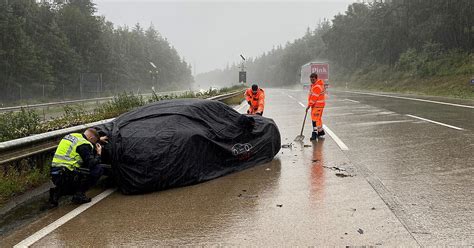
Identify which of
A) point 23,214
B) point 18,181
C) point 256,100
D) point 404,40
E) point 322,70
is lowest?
point 23,214

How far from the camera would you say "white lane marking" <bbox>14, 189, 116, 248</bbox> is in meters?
3.85

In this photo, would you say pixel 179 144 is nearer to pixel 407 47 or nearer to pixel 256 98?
pixel 256 98

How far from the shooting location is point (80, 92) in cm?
4981

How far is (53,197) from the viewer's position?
4.98 m

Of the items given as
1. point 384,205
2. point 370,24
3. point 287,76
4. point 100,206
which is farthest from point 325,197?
point 287,76

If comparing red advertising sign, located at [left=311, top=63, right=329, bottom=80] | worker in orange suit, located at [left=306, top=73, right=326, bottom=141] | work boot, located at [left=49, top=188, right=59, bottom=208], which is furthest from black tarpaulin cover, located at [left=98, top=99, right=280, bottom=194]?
red advertising sign, located at [left=311, top=63, right=329, bottom=80]

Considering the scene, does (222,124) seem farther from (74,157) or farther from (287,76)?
(287,76)

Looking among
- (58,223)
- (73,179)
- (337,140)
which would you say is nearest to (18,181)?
(73,179)

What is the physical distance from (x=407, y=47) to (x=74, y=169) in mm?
56263

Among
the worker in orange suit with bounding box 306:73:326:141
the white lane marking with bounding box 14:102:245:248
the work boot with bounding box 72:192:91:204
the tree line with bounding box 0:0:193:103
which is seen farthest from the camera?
the tree line with bounding box 0:0:193:103

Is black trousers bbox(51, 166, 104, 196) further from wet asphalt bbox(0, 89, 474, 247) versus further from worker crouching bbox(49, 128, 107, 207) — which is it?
wet asphalt bbox(0, 89, 474, 247)

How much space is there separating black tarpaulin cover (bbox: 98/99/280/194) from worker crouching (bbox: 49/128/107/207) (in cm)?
40

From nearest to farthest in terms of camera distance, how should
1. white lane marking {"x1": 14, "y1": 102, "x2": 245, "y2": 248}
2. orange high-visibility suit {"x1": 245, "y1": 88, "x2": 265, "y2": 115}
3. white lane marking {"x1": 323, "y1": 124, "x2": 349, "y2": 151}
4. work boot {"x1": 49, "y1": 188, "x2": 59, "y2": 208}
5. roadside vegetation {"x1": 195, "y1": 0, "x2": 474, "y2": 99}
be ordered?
1. white lane marking {"x1": 14, "y1": 102, "x2": 245, "y2": 248}
2. work boot {"x1": 49, "y1": 188, "x2": 59, "y2": 208}
3. white lane marking {"x1": 323, "y1": 124, "x2": 349, "y2": 151}
4. orange high-visibility suit {"x1": 245, "y1": 88, "x2": 265, "y2": 115}
5. roadside vegetation {"x1": 195, "y1": 0, "x2": 474, "y2": 99}

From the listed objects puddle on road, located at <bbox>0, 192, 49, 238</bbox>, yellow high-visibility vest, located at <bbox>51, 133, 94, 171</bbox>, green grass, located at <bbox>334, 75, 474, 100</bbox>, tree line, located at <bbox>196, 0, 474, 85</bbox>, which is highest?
tree line, located at <bbox>196, 0, 474, 85</bbox>
